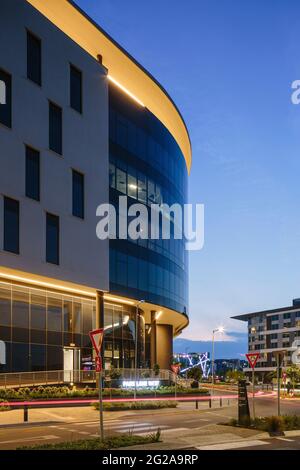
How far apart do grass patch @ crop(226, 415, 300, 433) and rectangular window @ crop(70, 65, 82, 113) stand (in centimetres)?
2894

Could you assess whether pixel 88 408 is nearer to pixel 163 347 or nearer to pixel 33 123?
pixel 33 123

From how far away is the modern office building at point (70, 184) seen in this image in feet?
128

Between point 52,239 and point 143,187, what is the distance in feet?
57.6

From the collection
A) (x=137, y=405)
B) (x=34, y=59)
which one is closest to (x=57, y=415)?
(x=137, y=405)

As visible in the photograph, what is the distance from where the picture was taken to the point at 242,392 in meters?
24.8

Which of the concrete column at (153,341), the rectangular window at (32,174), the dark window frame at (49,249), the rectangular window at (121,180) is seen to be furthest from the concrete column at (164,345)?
the rectangular window at (32,174)

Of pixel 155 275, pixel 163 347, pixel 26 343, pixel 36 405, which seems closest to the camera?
pixel 36 405

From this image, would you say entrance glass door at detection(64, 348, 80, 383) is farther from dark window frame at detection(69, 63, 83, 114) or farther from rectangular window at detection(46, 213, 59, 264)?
dark window frame at detection(69, 63, 83, 114)

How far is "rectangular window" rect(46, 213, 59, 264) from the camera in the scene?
4138 centimetres

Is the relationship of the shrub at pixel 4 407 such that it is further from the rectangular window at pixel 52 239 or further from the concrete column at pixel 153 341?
the concrete column at pixel 153 341

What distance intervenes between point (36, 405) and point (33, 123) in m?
17.5

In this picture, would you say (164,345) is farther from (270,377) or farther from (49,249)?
(270,377)

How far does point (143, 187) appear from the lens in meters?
57.7
